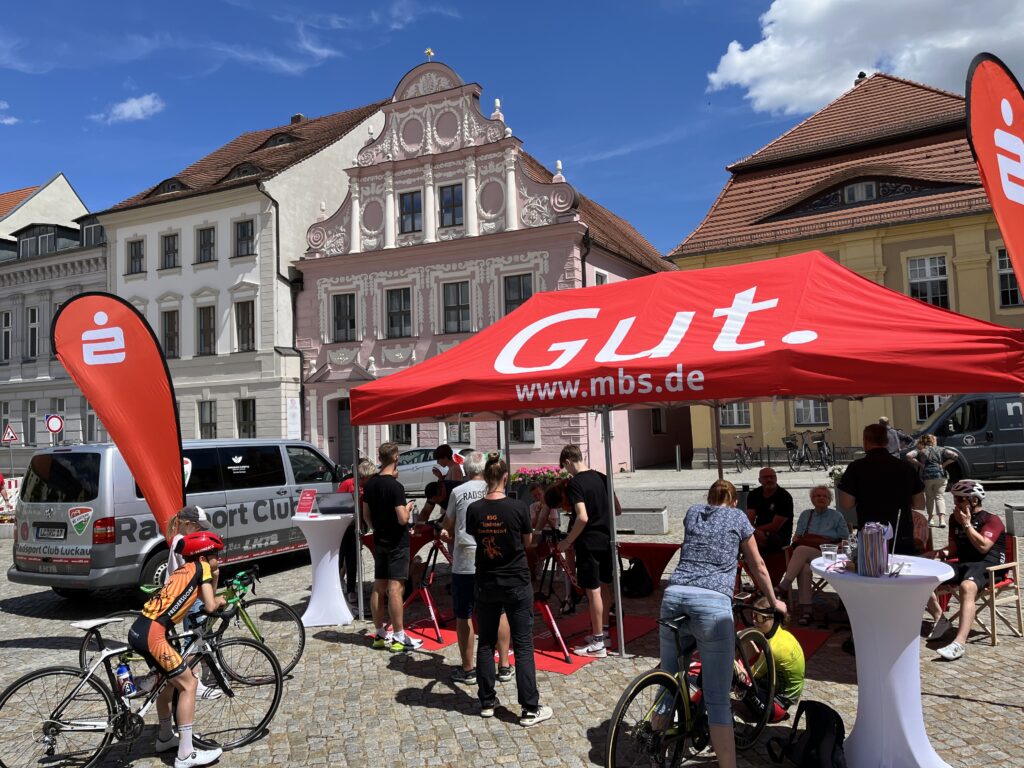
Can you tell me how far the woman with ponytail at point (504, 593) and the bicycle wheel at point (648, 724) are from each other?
120cm

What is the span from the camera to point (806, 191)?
2350 cm

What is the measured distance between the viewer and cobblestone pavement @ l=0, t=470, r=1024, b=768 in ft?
14.9

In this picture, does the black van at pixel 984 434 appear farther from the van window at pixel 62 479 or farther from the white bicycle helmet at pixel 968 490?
the van window at pixel 62 479

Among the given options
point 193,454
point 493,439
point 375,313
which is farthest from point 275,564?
point 375,313

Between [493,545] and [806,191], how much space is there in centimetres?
2178

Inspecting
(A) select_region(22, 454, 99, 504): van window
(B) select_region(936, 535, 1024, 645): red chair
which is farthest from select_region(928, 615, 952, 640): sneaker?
(A) select_region(22, 454, 99, 504): van window

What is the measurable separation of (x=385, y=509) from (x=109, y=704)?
259 cm

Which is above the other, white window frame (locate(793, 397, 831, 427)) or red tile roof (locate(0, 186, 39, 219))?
red tile roof (locate(0, 186, 39, 219))

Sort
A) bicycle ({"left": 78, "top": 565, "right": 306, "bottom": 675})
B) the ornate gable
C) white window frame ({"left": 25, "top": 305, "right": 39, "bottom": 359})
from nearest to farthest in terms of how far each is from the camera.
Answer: bicycle ({"left": 78, "top": 565, "right": 306, "bottom": 675}) < the ornate gable < white window frame ({"left": 25, "top": 305, "right": 39, "bottom": 359})

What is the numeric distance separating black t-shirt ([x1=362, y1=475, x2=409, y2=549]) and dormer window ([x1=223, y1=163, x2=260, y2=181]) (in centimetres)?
2512

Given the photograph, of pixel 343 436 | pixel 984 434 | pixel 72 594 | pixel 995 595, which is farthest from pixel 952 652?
pixel 343 436

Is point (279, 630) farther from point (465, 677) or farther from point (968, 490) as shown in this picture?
point (968, 490)

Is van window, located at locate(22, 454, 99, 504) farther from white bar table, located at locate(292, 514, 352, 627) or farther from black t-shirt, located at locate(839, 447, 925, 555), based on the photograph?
black t-shirt, located at locate(839, 447, 925, 555)

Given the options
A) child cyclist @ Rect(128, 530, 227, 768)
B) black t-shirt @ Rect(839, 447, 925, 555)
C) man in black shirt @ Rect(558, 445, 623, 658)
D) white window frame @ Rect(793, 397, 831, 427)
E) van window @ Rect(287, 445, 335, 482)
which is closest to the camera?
child cyclist @ Rect(128, 530, 227, 768)
